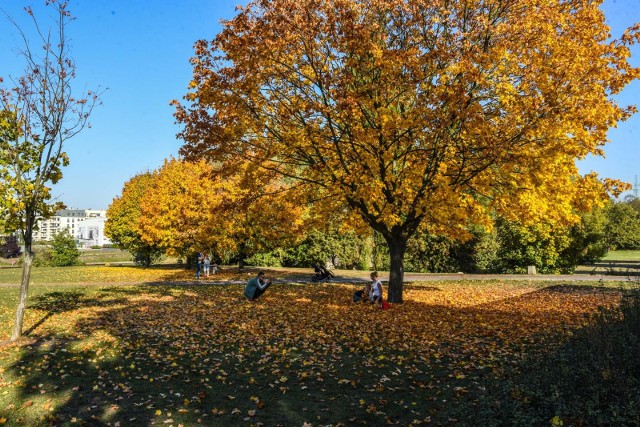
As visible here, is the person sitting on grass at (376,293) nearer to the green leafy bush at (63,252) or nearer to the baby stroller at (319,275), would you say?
the baby stroller at (319,275)

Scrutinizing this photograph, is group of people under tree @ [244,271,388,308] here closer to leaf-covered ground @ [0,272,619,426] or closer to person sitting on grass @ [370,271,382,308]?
person sitting on grass @ [370,271,382,308]

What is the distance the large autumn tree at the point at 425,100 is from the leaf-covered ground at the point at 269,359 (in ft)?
10.9

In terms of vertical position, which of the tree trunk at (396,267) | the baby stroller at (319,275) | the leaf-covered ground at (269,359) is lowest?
the leaf-covered ground at (269,359)

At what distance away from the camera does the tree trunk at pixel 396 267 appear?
16.0 m

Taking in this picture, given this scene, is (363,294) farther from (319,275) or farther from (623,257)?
(623,257)

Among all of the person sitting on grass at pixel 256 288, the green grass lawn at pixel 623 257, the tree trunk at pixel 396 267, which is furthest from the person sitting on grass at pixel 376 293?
the green grass lawn at pixel 623 257

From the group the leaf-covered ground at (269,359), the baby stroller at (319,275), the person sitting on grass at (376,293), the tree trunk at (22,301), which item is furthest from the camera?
the baby stroller at (319,275)

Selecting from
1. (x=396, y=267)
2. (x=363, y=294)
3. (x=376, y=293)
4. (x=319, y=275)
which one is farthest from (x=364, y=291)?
(x=319, y=275)

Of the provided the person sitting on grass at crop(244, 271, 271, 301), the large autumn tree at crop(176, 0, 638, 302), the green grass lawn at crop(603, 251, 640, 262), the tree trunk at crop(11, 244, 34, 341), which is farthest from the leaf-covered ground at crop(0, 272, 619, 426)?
the green grass lawn at crop(603, 251, 640, 262)

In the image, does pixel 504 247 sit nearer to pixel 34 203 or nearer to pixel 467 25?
pixel 467 25

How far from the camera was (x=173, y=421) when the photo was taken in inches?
261

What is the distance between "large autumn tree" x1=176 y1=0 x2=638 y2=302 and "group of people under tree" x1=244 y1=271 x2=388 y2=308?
7.45 feet

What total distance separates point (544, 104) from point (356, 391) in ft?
29.4

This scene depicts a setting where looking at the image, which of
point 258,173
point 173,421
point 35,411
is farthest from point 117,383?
point 258,173
